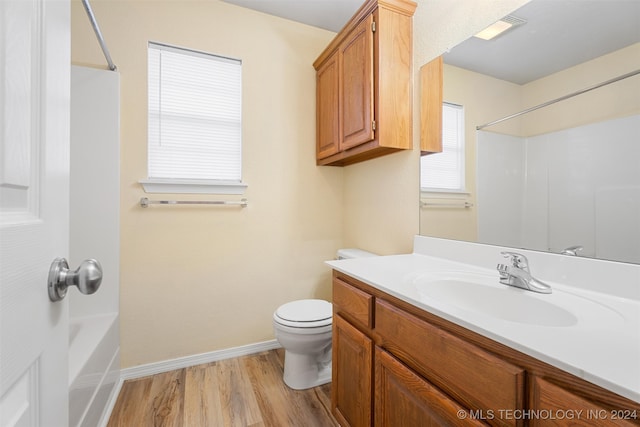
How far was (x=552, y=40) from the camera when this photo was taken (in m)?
1.06

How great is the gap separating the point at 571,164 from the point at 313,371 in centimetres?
164

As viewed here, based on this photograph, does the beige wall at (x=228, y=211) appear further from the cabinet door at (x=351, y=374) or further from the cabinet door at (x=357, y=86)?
the cabinet door at (x=351, y=374)

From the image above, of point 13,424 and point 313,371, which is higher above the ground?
point 13,424

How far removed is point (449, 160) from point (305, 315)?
3.96 ft

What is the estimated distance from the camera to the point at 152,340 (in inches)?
72.4

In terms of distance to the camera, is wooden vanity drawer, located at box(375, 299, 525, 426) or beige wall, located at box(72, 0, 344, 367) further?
beige wall, located at box(72, 0, 344, 367)

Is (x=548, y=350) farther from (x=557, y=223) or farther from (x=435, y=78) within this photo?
(x=435, y=78)

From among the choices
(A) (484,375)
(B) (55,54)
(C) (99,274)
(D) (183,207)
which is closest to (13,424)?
(C) (99,274)

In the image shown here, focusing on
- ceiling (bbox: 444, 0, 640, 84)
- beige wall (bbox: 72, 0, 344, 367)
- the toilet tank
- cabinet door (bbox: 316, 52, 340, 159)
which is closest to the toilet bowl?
the toilet tank

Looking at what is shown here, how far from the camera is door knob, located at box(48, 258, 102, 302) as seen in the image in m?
0.46

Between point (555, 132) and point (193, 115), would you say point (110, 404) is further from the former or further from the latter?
point (555, 132)

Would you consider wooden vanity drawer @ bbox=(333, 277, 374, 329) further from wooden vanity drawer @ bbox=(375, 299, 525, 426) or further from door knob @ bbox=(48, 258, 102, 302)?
door knob @ bbox=(48, 258, 102, 302)

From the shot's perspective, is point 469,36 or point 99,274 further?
point 469,36

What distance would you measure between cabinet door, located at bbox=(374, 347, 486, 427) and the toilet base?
2.35 ft
